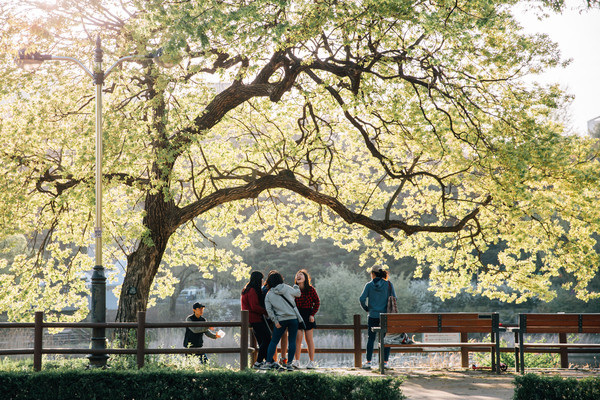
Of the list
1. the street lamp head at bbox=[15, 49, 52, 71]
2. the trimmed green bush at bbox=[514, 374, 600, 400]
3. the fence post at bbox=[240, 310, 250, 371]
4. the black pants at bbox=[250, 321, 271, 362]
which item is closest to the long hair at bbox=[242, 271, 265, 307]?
the black pants at bbox=[250, 321, 271, 362]

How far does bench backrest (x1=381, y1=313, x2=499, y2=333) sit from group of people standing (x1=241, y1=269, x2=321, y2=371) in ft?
4.90

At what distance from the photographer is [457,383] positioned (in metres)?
11.6

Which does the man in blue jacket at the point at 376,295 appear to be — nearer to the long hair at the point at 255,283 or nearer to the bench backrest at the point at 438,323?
the bench backrest at the point at 438,323

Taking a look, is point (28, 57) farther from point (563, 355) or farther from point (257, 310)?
point (563, 355)

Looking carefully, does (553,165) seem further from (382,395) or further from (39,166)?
(39,166)

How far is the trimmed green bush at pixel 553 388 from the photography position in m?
9.23

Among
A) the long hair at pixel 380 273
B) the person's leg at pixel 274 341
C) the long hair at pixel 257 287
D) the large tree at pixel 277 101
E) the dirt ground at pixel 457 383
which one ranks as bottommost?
the dirt ground at pixel 457 383

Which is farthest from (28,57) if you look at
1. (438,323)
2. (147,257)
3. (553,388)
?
(553,388)

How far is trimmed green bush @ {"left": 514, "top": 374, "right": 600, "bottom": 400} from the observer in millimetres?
9234

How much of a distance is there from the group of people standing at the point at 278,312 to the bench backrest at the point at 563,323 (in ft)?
13.3

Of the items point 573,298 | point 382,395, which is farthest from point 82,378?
point 573,298

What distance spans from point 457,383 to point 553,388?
254cm

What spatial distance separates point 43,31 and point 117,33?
195cm

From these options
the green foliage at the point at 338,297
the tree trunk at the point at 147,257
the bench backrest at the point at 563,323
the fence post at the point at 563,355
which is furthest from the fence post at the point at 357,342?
the green foliage at the point at 338,297
